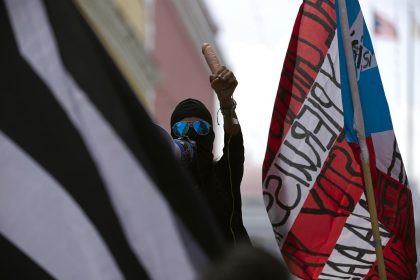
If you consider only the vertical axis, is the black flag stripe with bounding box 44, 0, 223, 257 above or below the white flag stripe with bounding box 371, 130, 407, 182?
above

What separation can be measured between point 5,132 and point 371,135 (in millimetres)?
2317

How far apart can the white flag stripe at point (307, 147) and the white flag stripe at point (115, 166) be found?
2.03 metres

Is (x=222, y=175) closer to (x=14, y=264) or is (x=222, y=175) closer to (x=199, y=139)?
(x=199, y=139)

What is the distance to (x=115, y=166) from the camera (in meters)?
2.55

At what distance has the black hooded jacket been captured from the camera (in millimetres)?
4238

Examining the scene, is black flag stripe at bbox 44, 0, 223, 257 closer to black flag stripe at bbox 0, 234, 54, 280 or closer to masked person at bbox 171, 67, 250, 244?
black flag stripe at bbox 0, 234, 54, 280

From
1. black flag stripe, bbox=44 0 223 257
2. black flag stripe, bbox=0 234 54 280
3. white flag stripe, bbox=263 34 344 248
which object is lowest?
white flag stripe, bbox=263 34 344 248

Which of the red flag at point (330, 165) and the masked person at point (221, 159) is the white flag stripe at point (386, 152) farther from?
the masked person at point (221, 159)

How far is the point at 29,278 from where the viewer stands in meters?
2.62

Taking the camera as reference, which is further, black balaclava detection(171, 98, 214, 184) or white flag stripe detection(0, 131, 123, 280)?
black balaclava detection(171, 98, 214, 184)

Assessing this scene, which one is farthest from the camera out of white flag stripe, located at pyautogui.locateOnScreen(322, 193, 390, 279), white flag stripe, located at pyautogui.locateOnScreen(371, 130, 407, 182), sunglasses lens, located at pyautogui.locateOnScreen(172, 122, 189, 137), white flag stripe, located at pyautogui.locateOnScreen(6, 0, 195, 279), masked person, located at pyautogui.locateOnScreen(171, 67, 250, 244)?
white flag stripe, located at pyautogui.locateOnScreen(371, 130, 407, 182)

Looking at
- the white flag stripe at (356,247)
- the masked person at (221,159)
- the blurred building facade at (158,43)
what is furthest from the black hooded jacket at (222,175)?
the blurred building facade at (158,43)

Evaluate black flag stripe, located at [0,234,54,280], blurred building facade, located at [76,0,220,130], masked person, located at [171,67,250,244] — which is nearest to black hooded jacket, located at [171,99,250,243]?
masked person, located at [171,67,250,244]

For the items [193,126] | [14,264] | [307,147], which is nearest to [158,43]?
[307,147]
